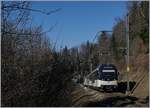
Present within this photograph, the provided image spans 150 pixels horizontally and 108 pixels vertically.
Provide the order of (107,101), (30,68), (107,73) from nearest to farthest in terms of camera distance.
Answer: (30,68), (107,101), (107,73)

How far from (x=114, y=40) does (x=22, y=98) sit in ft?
316

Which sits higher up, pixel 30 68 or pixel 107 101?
pixel 30 68

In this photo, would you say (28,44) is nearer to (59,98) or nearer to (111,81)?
(59,98)

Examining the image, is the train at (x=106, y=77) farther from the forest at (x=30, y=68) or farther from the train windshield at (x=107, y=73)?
the forest at (x=30, y=68)

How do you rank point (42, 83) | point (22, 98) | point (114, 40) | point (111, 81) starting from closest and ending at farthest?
point (22, 98)
point (42, 83)
point (111, 81)
point (114, 40)

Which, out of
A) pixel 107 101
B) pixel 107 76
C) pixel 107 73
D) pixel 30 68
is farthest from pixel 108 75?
pixel 30 68

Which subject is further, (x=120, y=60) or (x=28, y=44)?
(x=120, y=60)

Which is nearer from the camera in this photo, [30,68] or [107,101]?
[30,68]

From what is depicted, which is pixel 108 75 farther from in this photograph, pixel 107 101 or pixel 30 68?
pixel 30 68

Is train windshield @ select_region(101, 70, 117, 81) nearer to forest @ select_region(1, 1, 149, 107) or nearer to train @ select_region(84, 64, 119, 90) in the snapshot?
train @ select_region(84, 64, 119, 90)

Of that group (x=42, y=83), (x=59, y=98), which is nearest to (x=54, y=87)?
(x=59, y=98)

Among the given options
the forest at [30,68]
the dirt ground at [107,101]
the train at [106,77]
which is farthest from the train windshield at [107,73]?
the forest at [30,68]

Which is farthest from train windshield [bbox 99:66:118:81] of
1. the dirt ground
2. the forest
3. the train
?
the forest

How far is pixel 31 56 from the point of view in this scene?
15.6 meters
